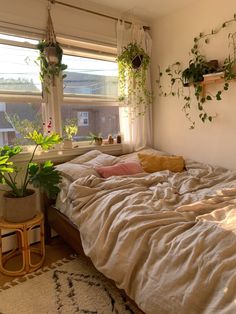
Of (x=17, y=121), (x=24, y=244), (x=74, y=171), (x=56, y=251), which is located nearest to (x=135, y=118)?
(x=74, y=171)

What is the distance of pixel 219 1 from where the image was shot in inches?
97.3

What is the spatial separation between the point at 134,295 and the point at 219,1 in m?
2.65

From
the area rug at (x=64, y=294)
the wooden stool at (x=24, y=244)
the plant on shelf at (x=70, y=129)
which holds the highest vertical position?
the plant on shelf at (x=70, y=129)

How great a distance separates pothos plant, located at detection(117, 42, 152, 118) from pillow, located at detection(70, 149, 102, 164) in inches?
27.8

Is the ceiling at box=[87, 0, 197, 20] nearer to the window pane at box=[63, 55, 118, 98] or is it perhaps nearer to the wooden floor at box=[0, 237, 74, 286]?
the window pane at box=[63, 55, 118, 98]

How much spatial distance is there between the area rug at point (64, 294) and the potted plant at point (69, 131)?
1.18 meters

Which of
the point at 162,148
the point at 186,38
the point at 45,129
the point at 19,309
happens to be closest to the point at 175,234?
the point at 19,309

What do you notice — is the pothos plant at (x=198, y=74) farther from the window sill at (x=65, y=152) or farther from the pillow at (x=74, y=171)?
the pillow at (x=74, y=171)

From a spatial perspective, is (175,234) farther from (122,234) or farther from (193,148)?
(193,148)

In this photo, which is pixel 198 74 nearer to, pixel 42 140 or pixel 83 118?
pixel 83 118

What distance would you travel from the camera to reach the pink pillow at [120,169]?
7.50ft

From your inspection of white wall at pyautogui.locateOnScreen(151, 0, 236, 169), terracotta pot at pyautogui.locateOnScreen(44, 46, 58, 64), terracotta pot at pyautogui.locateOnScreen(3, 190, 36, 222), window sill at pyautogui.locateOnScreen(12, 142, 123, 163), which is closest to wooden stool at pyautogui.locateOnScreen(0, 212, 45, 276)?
terracotta pot at pyautogui.locateOnScreen(3, 190, 36, 222)

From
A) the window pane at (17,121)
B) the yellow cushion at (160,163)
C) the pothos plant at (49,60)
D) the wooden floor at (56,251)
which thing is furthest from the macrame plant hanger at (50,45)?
the wooden floor at (56,251)

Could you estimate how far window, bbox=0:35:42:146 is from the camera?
7.53 ft
